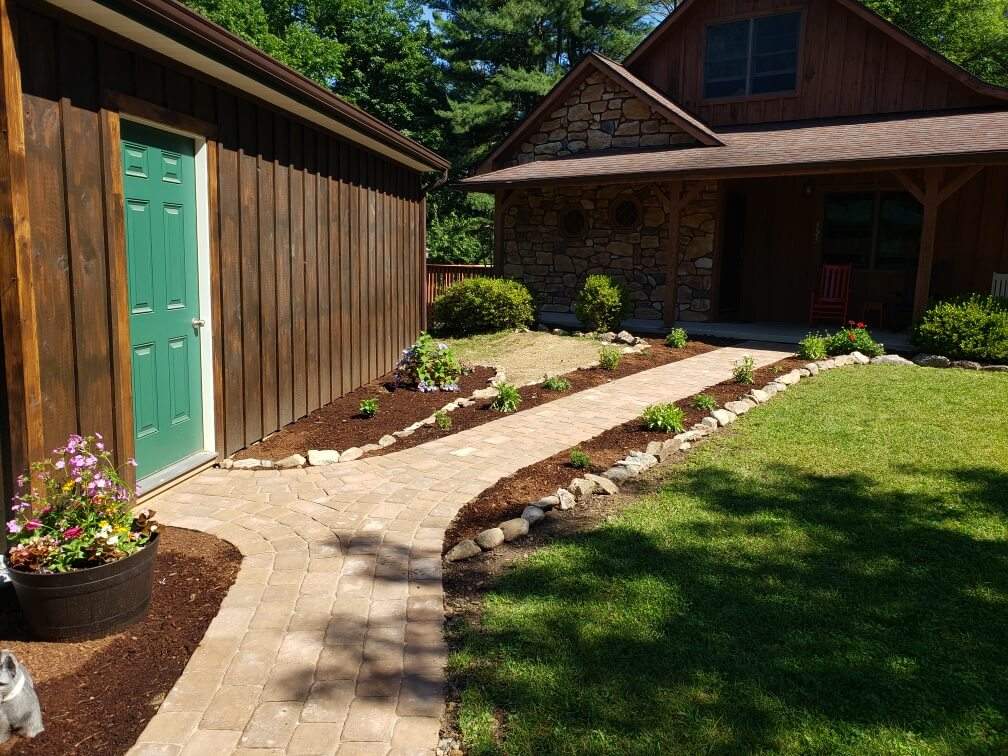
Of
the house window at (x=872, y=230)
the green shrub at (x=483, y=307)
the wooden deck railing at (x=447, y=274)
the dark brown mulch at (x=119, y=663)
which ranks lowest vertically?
the dark brown mulch at (x=119, y=663)

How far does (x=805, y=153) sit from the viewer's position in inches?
443

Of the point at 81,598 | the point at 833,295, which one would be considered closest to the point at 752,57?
the point at 833,295

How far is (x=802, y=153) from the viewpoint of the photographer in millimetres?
11289

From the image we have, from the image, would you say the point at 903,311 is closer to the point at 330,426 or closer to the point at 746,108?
the point at 746,108

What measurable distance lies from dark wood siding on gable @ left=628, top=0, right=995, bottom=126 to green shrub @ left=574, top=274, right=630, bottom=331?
4949 mm

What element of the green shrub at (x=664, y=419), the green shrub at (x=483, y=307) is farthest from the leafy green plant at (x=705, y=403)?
the green shrub at (x=483, y=307)

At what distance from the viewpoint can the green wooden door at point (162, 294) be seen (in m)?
4.58

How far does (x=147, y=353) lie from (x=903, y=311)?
38.5ft

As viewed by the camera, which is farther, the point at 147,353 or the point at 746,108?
the point at 746,108

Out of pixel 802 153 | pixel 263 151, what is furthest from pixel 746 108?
pixel 263 151

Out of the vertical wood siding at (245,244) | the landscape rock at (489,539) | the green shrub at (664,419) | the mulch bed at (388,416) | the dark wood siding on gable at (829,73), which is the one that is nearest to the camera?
the vertical wood siding at (245,244)

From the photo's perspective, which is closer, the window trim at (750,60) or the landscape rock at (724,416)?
the landscape rock at (724,416)

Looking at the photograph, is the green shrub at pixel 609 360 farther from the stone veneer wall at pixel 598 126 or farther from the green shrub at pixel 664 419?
the stone veneer wall at pixel 598 126

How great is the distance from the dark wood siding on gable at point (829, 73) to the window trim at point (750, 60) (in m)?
0.02
